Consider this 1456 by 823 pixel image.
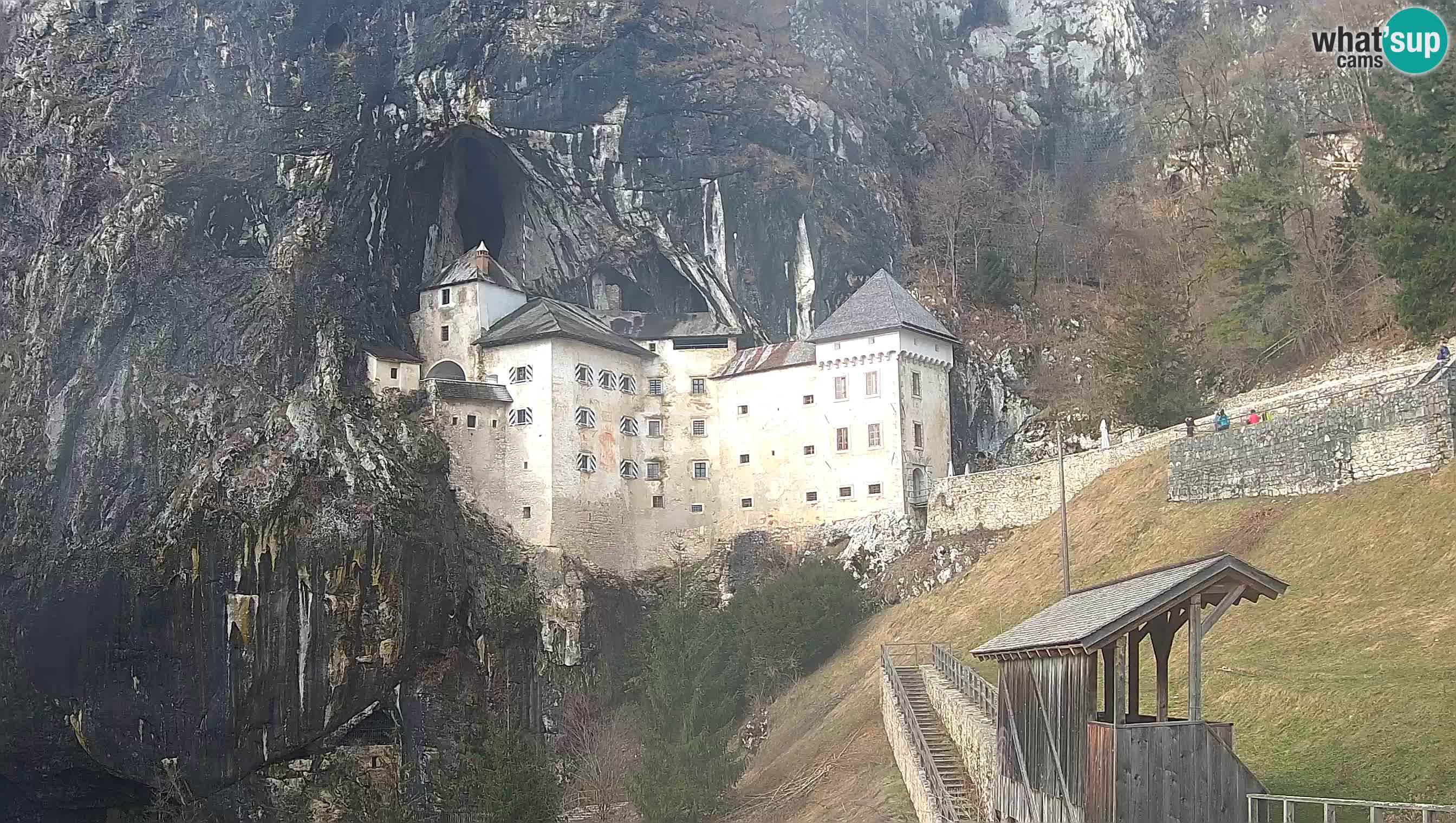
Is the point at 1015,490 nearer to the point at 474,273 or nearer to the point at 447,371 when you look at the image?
the point at 447,371

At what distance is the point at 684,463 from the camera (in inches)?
2063

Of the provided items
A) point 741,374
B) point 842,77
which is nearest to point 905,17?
point 842,77

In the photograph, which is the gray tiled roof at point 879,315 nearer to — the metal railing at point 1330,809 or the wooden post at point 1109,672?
the wooden post at point 1109,672

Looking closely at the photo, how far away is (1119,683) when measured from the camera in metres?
16.6

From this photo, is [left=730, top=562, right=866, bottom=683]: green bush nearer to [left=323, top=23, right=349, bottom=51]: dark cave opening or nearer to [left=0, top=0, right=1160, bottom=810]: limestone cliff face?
[left=0, top=0, right=1160, bottom=810]: limestone cliff face

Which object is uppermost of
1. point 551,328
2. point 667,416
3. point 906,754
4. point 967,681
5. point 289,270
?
point 289,270

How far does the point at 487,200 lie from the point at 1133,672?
4393cm

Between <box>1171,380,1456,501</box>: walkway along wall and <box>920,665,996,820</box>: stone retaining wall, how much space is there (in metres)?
8.61

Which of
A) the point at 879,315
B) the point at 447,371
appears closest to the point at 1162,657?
the point at 879,315

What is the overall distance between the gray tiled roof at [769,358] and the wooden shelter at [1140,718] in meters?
32.5

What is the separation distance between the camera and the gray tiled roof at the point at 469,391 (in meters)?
49.9

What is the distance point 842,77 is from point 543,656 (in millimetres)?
27818

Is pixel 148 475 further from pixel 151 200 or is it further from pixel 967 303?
pixel 967 303

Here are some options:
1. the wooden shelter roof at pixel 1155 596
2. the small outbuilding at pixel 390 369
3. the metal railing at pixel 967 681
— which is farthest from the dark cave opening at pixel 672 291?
the wooden shelter roof at pixel 1155 596
